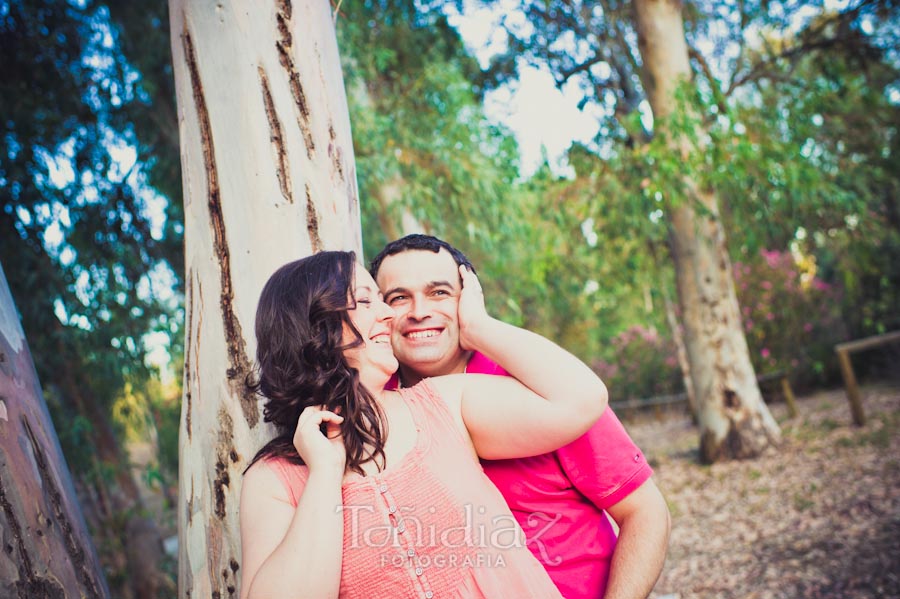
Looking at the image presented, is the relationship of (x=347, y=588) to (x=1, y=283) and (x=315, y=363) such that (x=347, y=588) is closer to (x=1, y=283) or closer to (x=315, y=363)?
(x=315, y=363)

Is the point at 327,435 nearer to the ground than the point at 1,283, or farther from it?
nearer to the ground

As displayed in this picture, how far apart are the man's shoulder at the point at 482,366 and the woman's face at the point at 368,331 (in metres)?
0.40

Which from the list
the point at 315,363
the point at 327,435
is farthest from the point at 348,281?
the point at 327,435

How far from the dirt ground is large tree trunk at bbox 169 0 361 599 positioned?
252 cm

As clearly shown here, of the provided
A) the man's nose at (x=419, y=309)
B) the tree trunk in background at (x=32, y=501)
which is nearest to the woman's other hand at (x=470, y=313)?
the man's nose at (x=419, y=309)

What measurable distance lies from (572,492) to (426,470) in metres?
0.56

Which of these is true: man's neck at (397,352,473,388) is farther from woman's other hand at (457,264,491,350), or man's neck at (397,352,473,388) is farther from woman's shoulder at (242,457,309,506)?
woman's shoulder at (242,457,309,506)

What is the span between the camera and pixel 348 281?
1.71m

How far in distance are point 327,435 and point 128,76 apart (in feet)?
20.2

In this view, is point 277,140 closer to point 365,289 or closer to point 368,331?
point 365,289

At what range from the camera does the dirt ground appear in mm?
4414

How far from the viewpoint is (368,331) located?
1.73 metres

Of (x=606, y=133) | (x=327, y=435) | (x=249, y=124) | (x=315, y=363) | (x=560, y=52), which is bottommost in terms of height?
(x=327, y=435)

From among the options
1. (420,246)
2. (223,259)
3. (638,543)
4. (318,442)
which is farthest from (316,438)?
(638,543)
